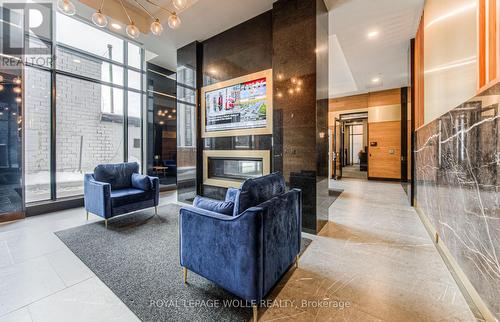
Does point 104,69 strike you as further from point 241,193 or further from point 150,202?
point 241,193

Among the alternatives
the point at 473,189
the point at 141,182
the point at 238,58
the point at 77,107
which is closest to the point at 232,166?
the point at 141,182

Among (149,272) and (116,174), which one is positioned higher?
(116,174)

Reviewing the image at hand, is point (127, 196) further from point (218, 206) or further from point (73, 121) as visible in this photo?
point (218, 206)

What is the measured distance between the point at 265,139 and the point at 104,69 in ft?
13.3

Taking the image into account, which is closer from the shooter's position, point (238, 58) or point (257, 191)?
point (257, 191)

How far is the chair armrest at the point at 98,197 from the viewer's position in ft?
10.2

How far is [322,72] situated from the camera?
121 inches

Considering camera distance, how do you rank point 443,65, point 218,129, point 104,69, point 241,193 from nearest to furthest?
point 241,193, point 443,65, point 218,129, point 104,69

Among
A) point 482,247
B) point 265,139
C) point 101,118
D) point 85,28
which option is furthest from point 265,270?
point 85,28

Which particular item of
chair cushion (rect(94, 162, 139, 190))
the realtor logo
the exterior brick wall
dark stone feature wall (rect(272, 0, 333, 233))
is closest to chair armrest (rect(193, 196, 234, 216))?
dark stone feature wall (rect(272, 0, 333, 233))

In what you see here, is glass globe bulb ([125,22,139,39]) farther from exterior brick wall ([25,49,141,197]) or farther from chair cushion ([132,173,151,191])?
exterior brick wall ([25,49,141,197])

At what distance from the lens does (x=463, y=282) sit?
5.73 feet

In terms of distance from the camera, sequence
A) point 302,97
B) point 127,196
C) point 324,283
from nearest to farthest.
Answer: point 324,283 < point 302,97 < point 127,196

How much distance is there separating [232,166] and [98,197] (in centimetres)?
223
